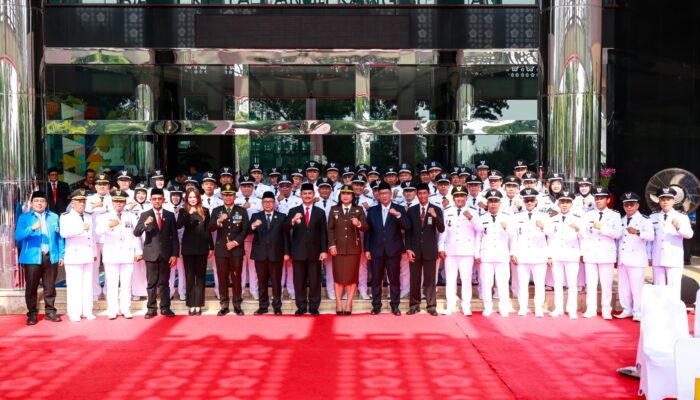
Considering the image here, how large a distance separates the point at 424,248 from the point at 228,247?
9.31 feet

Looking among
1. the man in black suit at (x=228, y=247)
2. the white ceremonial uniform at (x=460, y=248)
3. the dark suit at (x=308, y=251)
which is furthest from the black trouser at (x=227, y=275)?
the white ceremonial uniform at (x=460, y=248)

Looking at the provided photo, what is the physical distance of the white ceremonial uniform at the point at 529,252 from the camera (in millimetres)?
9758

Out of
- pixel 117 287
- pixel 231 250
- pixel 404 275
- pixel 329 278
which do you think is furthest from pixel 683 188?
pixel 117 287

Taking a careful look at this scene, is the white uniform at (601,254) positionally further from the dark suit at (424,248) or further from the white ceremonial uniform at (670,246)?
the dark suit at (424,248)

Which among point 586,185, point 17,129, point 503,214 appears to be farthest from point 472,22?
point 17,129

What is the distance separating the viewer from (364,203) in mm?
10766

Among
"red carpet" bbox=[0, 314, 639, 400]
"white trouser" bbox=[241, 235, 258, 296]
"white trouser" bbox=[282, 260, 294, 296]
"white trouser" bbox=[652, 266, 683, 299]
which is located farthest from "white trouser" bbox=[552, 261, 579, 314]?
"white trouser" bbox=[241, 235, 258, 296]

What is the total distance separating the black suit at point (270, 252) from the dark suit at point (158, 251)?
1.16 meters

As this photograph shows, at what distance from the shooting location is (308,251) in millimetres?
9727

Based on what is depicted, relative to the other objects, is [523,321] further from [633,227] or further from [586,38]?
[586,38]

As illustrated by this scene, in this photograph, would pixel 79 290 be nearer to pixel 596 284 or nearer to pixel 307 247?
pixel 307 247

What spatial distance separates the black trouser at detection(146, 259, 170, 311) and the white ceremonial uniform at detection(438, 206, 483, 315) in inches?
158

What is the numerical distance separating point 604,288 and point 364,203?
3815mm

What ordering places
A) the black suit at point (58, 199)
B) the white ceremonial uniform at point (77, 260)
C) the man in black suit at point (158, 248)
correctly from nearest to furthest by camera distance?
the white ceremonial uniform at point (77, 260)
the man in black suit at point (158, 248)
the black suit at point (58, 199)
